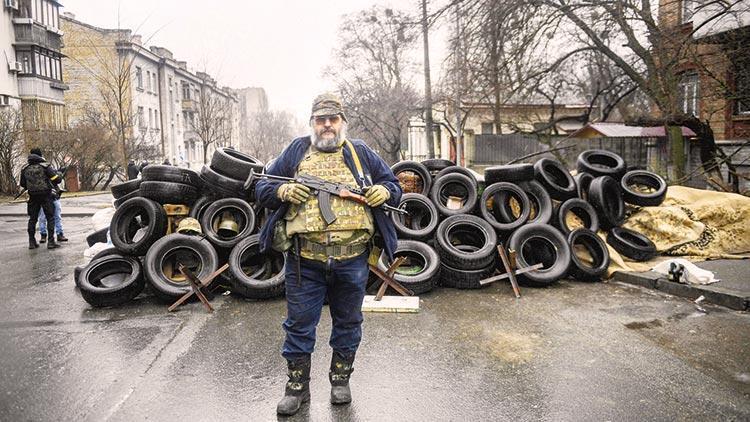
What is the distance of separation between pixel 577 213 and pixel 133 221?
6.94m

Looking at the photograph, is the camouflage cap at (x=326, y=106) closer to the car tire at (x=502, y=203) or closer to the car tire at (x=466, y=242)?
the car tire at (x=466, y=242)

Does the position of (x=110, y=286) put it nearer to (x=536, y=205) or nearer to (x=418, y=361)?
(x=418, y=361)

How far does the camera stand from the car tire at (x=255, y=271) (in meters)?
6.80

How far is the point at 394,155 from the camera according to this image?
36.7 m

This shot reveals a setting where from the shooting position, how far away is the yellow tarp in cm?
884

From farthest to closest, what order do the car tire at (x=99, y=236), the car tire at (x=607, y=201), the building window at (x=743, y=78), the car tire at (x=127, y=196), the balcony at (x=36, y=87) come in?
the balcony at (x=36, y=87) < the building window at (x=743, y=78) < the car tire at (x=99, y=236) < the car tire at (x=127, y=196) < the car tire at (x=607, y=201)

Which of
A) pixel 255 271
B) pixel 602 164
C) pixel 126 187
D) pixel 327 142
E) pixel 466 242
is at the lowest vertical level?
pixel 255 271

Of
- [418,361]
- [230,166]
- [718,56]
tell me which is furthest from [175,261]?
[718,56]

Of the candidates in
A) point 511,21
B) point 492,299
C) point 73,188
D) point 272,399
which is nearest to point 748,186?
point 511,21

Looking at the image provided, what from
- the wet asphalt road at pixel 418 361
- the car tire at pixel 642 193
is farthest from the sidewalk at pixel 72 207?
the car tire at pixel 642 193

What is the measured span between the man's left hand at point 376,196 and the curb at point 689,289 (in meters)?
4.88

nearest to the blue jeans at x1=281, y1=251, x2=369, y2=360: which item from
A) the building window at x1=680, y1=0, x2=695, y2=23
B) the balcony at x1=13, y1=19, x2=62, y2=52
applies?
the building window at x1=680, y1=0, x2=695, y2=23

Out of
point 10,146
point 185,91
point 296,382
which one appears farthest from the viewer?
point 185,91

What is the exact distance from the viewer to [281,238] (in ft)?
12.9
